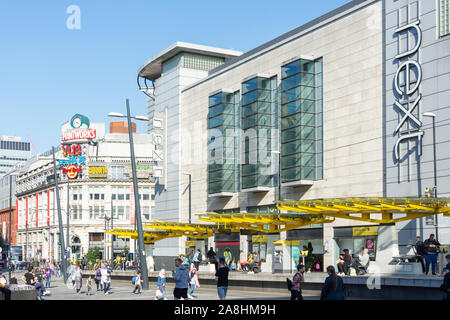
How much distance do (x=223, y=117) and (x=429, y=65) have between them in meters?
24.0

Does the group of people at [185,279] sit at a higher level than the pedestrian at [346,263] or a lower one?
higher

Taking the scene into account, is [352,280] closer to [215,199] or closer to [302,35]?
[302,35]

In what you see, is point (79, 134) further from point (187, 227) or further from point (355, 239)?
point (355, 239)

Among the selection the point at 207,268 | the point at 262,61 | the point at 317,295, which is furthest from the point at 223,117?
the point at 317,295

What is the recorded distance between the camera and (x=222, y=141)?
6191 cm

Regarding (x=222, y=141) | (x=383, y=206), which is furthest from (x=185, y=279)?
(x=222, y=141)

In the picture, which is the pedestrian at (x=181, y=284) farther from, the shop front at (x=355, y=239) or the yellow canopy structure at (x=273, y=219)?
the shop front at (x=355, y=239)

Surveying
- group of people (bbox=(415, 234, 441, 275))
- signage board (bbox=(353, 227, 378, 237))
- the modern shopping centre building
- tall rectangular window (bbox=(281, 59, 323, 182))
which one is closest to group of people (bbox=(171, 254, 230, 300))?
group of people (bbox=(415, 234, 441, 275))

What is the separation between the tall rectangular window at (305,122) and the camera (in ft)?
169

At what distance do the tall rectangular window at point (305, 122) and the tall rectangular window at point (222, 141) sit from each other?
938 centimetres

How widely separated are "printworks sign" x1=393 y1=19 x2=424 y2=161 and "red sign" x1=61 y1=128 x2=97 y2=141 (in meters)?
86.4

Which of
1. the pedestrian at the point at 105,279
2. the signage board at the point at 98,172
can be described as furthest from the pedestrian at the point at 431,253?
the signage board at the point at 98,172

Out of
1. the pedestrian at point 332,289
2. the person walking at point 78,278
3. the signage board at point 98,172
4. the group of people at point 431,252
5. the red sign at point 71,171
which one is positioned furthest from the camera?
the signage board at point 98,172

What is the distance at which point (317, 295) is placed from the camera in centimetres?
3162
